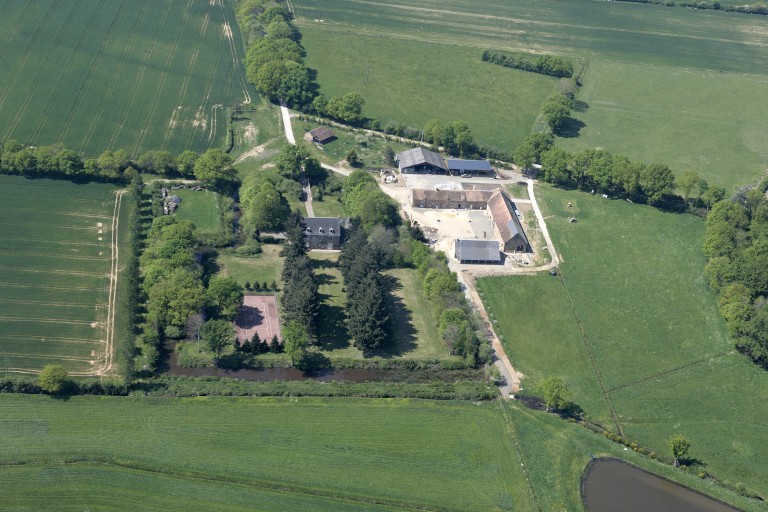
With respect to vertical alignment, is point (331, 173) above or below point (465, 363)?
above

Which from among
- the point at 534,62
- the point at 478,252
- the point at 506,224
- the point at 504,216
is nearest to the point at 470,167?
the point at 504,216

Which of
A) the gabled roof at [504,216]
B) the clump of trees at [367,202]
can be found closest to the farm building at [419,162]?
the clump of trees at [367,202]

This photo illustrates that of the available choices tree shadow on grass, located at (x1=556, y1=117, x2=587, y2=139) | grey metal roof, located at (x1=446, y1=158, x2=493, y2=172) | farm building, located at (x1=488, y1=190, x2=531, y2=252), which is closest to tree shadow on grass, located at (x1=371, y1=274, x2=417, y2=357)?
farm building, located at (x1=488, y1=190, x2=531, y2=252)

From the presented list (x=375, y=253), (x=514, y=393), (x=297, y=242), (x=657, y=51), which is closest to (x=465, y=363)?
(x=514, y=393)

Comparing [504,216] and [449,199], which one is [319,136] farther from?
[504,216]

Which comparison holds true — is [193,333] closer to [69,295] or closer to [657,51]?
[69,295]

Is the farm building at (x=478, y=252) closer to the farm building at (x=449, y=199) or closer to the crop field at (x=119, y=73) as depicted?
the farm building at (x=449, y=199)

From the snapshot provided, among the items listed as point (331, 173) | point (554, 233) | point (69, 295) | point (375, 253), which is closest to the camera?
point (69, 295)
